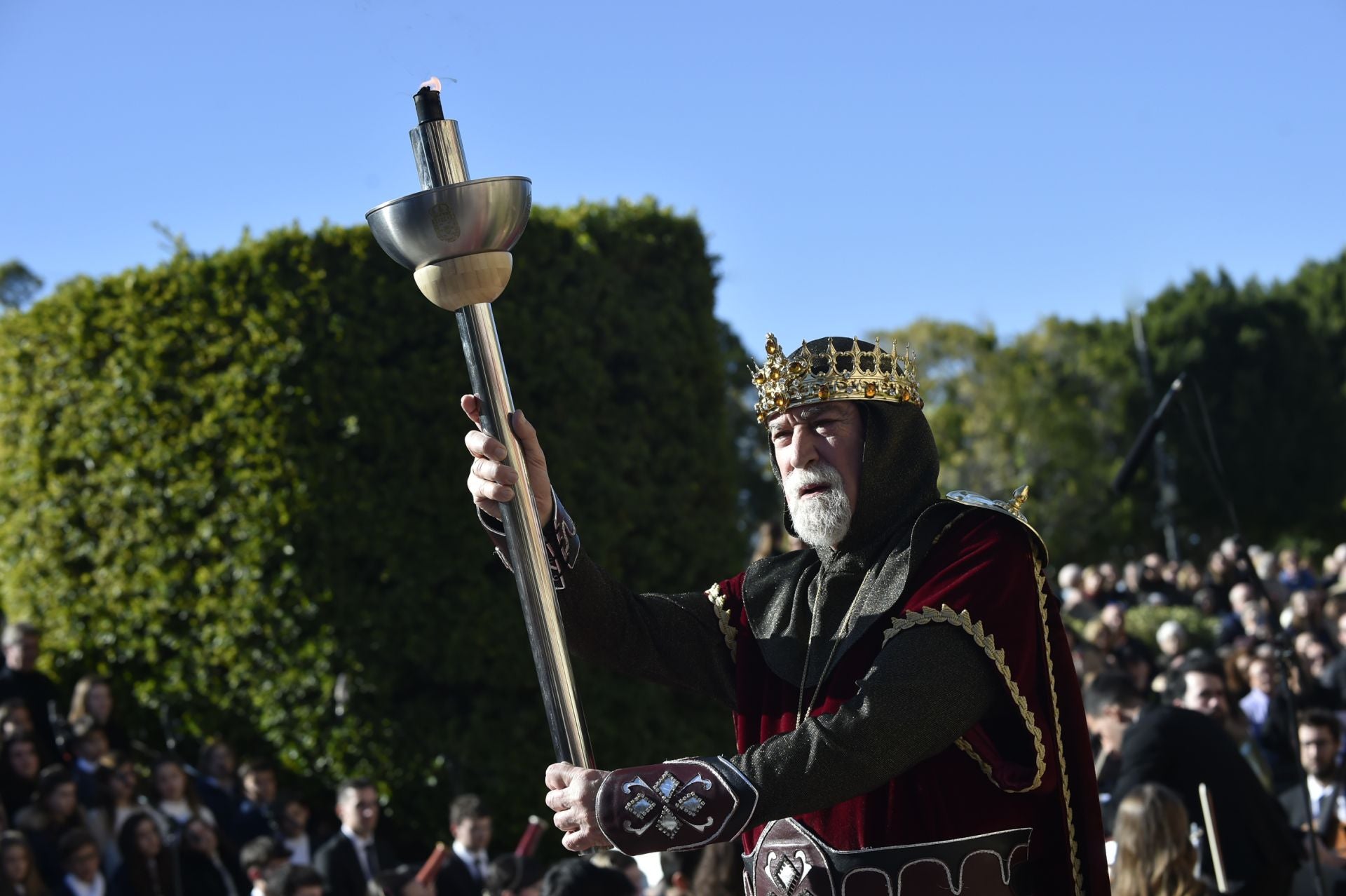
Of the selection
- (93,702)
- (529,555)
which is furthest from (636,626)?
(93,702)

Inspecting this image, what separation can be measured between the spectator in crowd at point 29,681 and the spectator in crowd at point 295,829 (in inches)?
56.7

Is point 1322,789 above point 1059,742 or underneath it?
underneath

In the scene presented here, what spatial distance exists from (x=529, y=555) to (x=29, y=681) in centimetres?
770

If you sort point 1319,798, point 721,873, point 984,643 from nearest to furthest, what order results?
point 984,643, point 721,873, point 1319,798

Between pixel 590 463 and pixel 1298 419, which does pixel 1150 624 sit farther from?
pixel 1298 419

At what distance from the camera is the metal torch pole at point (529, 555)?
9.64 ft

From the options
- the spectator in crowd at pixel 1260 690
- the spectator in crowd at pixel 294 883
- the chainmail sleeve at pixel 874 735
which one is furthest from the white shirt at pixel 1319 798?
the chainmail sleeve at pixel 874 735

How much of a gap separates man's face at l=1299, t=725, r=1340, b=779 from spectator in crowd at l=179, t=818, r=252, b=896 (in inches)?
232

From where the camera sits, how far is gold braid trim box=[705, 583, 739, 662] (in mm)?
3650

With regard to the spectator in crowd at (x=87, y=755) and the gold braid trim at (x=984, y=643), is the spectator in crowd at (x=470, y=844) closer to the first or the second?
the spectator in crowd at (x=87, y=755)

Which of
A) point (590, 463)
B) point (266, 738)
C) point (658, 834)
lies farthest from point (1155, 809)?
point (266, 738)

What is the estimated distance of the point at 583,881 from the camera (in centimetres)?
526

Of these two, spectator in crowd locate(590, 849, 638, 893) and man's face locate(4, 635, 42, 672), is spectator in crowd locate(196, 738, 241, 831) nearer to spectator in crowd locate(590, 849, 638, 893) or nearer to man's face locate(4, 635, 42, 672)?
man's face locate(4, 635, 42, 672)

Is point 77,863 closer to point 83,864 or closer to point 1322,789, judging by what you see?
point 83,864
